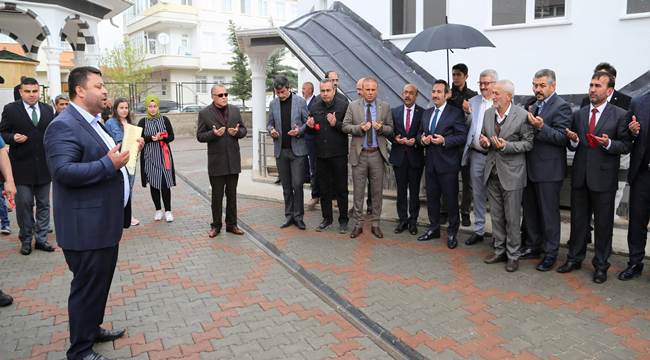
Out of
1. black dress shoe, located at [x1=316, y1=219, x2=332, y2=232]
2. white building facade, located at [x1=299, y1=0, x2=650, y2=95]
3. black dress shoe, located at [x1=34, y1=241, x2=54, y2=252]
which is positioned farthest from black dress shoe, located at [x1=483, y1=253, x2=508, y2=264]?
black dress shoe, located at [x1=34, y1=241, x2=54, y2=252]

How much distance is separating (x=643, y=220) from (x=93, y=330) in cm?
526

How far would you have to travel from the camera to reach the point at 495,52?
9.87 metres

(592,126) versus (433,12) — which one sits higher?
(433,12)

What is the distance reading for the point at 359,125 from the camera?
659cm

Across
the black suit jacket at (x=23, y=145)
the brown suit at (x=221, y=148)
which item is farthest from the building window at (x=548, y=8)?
the black suit jacket at (x=23, y=145)

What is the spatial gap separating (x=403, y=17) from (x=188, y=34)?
113 feet

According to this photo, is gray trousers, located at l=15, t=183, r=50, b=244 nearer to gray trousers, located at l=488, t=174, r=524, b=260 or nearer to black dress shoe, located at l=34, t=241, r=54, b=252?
black dress shoe, located at l=34, t=241, r=54, b=252

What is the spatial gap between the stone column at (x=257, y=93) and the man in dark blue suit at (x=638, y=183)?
25.8 feet

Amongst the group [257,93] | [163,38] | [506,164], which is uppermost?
[163,38]

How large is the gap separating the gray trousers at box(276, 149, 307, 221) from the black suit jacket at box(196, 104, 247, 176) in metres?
0.78

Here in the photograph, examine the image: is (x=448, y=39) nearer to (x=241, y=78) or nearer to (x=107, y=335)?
(x=107, y=335)

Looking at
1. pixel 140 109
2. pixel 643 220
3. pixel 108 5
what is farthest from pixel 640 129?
pixel 140 109

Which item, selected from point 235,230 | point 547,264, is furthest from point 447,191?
point 235,230

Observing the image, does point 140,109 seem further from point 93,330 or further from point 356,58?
point 93,330
